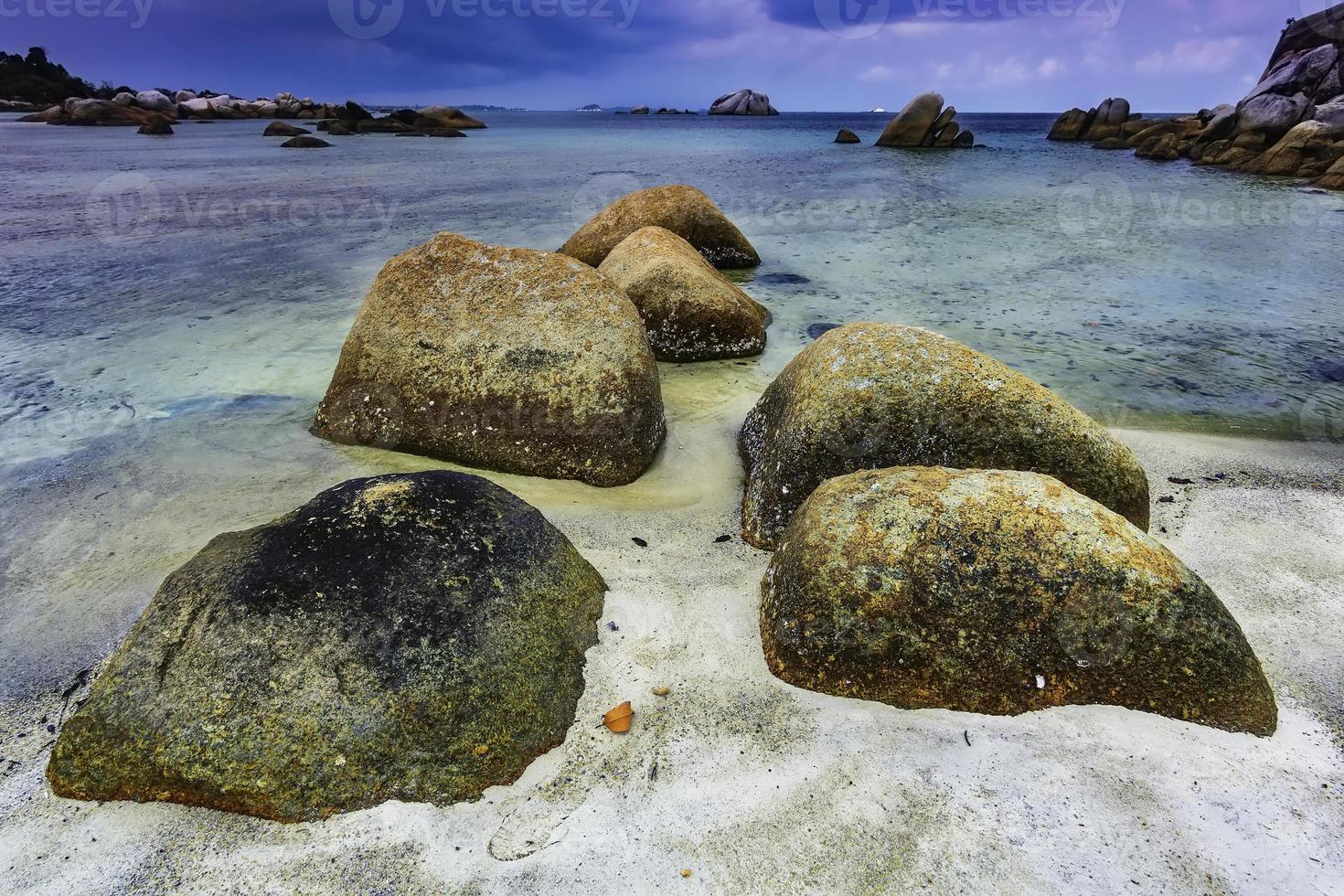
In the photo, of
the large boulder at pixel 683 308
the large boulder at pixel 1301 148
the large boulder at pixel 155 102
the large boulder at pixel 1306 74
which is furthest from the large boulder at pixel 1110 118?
the large boulder at pixel 155 102

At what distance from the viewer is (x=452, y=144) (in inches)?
1395

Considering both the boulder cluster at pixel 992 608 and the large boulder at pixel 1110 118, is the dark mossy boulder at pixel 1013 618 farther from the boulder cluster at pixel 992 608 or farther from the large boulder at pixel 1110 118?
the large boulder at pixel 1110 118

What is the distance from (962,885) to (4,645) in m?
3.40

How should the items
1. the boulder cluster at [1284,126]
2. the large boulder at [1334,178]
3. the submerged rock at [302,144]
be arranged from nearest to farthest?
the large boulder at [1334,178] → the boulder cluster at [1284,126] → the submerged rock at [302,144]

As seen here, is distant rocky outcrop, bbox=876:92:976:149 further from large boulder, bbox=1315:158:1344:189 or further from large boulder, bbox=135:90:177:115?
large boulder, bbox=135:90:177:115

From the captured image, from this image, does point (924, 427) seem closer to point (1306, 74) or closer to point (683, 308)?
point (683, 308)

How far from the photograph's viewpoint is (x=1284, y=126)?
82.3 ft

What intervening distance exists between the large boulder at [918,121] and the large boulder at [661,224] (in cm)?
3113

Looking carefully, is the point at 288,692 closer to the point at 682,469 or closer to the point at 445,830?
the point at 445,830

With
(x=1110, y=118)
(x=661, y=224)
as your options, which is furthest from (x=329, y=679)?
(x=1110, y=118)

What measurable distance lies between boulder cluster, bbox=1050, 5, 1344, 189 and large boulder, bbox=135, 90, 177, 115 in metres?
57.6

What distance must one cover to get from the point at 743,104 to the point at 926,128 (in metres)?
68.9

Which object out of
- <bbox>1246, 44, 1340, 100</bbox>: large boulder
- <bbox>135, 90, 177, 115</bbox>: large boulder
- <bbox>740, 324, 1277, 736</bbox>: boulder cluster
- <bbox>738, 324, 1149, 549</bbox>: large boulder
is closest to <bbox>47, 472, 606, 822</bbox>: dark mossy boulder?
<bbox>740, 324, 1277, 736</bbox>: boulder cluster

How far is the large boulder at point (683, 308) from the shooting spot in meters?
6.07
